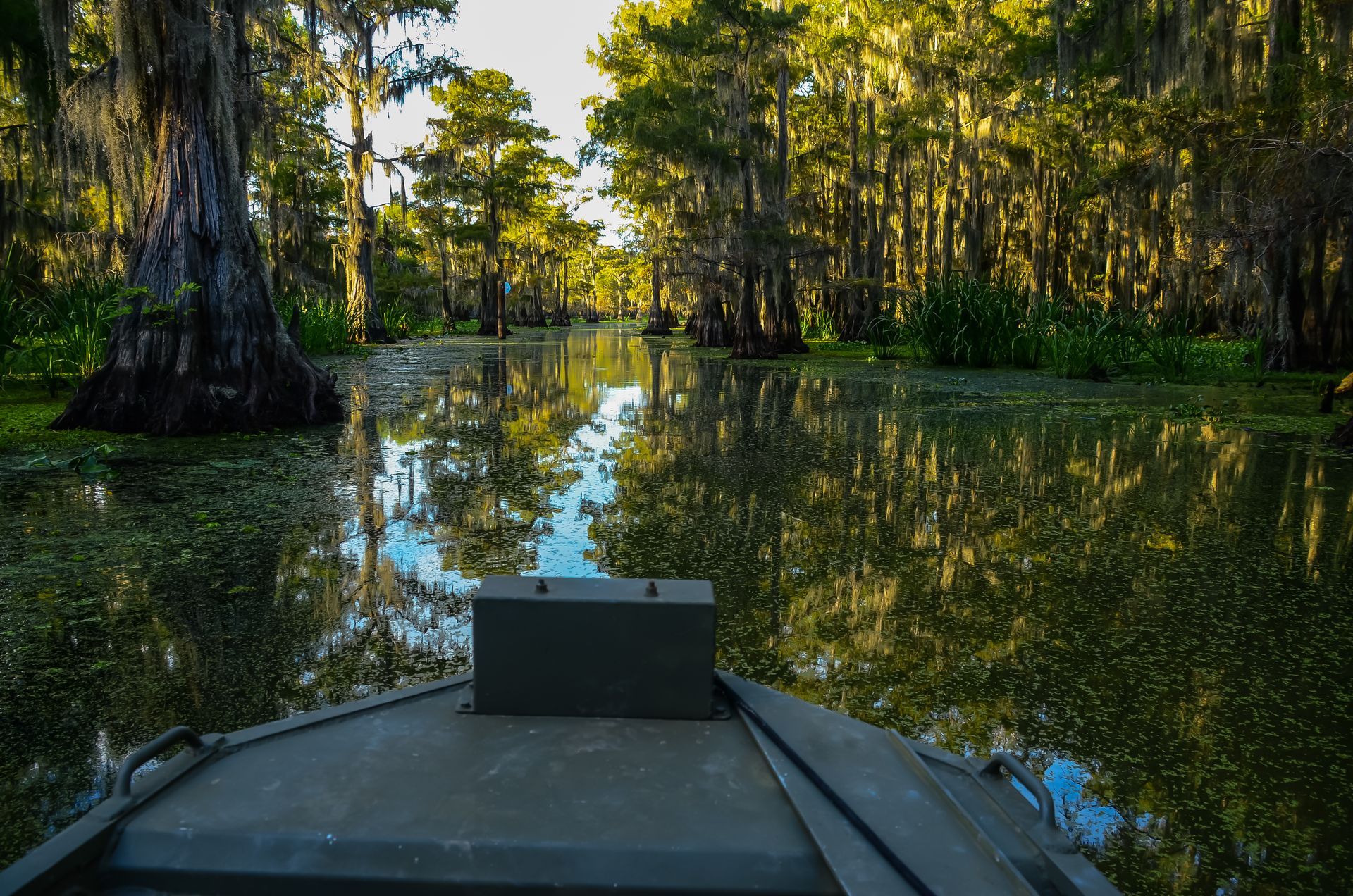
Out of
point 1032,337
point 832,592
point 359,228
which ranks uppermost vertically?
point 359,228

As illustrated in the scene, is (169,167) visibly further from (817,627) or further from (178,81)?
(817,627)

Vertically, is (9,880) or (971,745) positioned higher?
(9,880)

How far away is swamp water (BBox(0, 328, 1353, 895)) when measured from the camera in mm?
2021

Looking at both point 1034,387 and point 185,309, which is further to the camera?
point 1034,387

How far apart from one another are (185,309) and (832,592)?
589cm

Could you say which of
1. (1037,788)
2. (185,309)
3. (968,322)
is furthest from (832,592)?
(968,322)

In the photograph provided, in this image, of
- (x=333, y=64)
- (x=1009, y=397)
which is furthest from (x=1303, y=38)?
(x=333, y=64)

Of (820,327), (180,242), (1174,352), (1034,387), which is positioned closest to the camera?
(180,242)

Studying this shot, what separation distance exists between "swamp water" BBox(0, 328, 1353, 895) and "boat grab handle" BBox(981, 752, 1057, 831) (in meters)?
0.41

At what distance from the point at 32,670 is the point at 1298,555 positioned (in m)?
4.55

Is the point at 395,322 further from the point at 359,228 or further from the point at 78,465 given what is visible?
the point at 78,465

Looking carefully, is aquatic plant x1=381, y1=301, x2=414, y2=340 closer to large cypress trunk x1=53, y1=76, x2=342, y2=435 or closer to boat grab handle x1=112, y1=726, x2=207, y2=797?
large cypress trunk x1=53, y1=76, x2=342, y2=435

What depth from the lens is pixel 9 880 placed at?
3.78 feet

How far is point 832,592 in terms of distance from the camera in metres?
3.30
